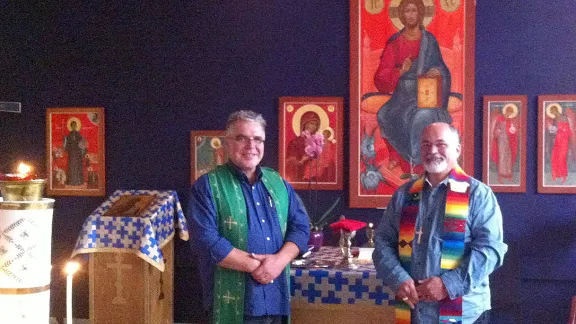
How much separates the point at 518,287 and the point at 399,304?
2.10m

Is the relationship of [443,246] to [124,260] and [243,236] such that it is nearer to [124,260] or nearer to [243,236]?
[243,236]

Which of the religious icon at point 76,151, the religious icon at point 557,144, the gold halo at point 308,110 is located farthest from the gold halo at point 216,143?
the religious icon at point 557,144

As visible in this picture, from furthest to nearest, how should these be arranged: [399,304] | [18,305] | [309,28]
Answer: [309,28], [399,304], [18,305]

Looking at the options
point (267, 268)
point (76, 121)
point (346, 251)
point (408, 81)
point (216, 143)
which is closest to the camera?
point (267, 268)

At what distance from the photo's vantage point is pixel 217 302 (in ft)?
9.46

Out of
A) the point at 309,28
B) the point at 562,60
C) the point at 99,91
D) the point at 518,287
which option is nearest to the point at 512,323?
the point at 518,287

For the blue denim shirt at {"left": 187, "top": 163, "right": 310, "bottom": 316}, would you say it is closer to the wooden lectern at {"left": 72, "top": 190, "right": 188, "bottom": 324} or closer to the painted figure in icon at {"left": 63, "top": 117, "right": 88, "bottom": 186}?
the wooden lectern at {"left": 72, "top": 190, "right": 188, "bottom": 324}

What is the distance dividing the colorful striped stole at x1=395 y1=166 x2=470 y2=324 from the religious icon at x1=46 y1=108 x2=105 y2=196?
3.08 meters

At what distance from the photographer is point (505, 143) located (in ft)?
15.0

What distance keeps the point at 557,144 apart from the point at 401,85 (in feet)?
4.01

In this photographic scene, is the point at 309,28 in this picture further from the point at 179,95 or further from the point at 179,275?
the point at 179,275

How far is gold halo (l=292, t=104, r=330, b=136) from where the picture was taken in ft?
15.7

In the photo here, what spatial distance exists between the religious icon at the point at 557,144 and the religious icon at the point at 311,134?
1.50m

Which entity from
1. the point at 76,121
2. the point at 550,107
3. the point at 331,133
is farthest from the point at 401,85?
the point at 76,121
